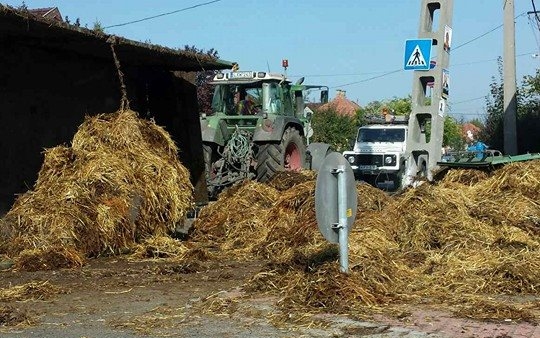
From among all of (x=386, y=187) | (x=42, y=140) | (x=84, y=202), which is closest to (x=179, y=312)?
(x=84, y=202)

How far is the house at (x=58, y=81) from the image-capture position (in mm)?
10000

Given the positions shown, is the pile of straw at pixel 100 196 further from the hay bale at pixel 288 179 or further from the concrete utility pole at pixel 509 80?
the concrete utility pole at pixel 509 80

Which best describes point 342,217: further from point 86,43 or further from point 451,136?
point 451,136

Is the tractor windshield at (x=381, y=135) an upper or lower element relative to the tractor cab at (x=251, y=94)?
lower

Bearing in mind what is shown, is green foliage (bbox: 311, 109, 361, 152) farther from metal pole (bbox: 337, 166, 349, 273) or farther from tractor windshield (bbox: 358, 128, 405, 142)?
metal pole (bbox: 337, 166, 349, 273)

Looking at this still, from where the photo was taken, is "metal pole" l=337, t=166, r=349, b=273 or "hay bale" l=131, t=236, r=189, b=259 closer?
"metal pole" l=337, t=166, r=349, b=273

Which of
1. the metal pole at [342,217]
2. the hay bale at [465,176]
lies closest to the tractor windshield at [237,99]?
the hay bale at [465,176]

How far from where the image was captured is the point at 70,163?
1016cm

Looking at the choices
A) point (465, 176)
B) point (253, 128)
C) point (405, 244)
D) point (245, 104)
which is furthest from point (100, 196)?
point (245, 104)

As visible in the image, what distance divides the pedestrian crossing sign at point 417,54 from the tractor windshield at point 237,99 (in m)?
3.61

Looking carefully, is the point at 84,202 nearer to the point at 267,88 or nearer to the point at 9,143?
the point at 9,143

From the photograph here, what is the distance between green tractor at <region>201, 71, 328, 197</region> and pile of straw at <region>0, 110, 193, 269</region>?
4601 mm

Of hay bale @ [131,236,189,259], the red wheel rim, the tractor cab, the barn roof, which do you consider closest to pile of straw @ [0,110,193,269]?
hay bale @ [131,236,189,259]

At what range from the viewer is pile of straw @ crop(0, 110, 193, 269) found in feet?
30.6
